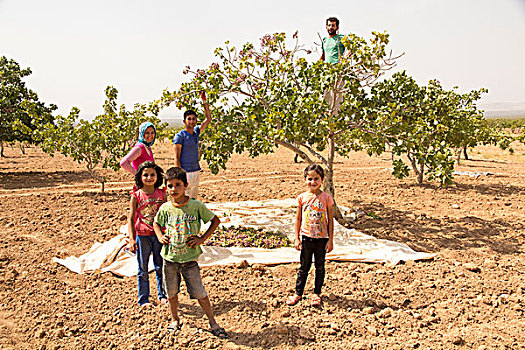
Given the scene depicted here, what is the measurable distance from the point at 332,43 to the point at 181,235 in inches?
186

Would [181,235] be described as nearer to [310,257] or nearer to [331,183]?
[310,257]

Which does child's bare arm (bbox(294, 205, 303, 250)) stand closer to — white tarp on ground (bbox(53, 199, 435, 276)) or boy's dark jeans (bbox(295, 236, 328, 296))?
boy's dark jeans (bbox(295, 236, 328, 296))

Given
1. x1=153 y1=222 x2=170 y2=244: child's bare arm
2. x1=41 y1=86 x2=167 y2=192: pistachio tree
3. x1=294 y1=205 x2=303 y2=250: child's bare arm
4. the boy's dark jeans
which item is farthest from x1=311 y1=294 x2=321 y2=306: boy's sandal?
x1=41 y1=86 x2=167 y2=192: pistachio tree

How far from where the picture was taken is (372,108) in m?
7.46

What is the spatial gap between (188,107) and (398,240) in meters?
4.43

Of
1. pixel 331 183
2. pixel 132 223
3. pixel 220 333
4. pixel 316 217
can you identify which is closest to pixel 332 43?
pixel 331 183

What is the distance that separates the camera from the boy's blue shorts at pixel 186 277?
3438mm

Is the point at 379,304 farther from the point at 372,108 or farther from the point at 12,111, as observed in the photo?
the point at 12,111

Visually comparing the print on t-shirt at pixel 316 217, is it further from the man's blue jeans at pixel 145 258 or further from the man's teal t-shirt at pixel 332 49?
the man's teal t-shirt at pixel 332 49

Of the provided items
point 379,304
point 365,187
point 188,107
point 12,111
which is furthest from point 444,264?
point 12,111

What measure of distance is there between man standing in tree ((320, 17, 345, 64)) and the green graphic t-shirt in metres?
4.22

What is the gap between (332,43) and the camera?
657 centimetres

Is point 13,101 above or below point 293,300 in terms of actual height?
above

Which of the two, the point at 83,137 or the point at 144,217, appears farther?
the point at 83,137
